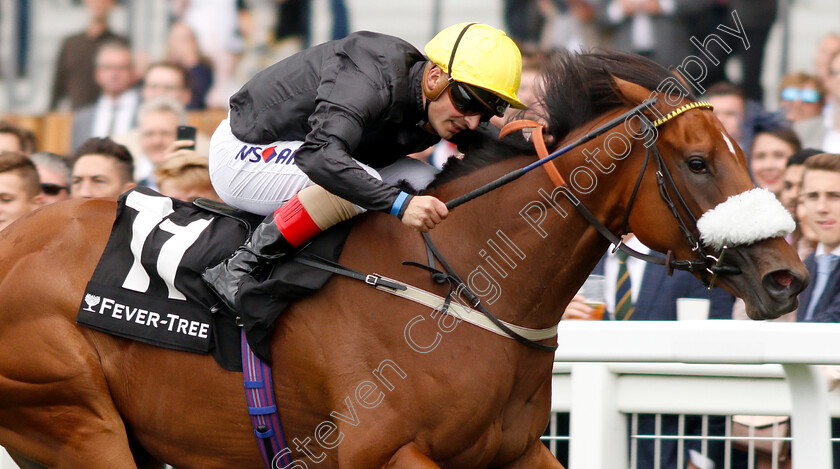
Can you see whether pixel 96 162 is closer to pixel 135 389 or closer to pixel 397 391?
pixel 135 389

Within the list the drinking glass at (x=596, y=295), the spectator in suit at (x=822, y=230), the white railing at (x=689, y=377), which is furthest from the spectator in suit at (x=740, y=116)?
the white railing at (x=689, y=377)

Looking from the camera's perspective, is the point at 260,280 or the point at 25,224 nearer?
the point at 260,280

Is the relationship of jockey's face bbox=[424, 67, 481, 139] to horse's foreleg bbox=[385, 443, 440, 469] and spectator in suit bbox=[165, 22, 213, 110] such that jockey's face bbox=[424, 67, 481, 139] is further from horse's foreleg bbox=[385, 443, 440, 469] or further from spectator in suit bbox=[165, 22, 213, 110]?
spectator in suit bbox=[165, 22, 213, 110]

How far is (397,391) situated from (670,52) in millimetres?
4515

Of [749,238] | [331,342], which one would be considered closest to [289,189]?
[331,342]

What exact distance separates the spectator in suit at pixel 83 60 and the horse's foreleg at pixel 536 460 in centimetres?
600

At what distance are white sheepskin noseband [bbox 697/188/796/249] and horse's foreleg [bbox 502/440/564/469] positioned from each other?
910 mm

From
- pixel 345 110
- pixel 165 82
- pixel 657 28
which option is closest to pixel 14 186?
pixel 165 82

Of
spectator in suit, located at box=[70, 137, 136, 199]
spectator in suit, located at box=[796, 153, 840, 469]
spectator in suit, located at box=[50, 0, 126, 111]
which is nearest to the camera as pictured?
spectator in suit, located at box=[796, 153, 840, 469]

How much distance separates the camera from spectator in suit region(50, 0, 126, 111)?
28.3ft

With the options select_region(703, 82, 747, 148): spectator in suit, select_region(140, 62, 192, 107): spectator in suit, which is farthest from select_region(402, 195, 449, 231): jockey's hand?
select_region(140, 62, 192, 107): spectator in suit

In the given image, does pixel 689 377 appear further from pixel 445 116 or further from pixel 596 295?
pixel 596 295

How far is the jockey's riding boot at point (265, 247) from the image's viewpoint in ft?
11.2

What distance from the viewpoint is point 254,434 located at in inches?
140
